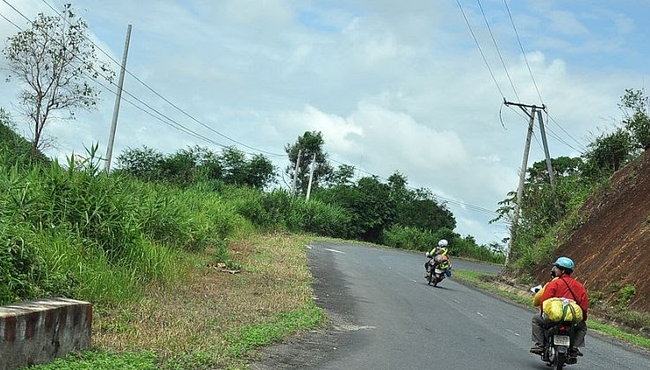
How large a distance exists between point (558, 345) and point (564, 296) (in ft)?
2.58

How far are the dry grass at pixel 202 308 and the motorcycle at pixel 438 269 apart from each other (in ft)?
17.3

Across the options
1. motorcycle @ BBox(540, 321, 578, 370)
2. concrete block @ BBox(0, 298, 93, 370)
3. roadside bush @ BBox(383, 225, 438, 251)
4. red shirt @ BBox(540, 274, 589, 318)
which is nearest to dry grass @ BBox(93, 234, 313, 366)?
concrete block @ BBox(0, 298, 93, 370)

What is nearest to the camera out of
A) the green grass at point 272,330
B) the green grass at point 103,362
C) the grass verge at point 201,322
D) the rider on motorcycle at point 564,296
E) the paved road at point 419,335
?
the green grass at point 103,362

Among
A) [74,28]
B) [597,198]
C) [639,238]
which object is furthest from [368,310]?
[74,28]

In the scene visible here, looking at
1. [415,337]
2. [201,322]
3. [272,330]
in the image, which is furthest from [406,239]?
[201,322]

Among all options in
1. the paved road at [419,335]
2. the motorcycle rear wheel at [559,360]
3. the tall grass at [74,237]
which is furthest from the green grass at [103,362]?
the motorcycle rear wheel at [559,360]

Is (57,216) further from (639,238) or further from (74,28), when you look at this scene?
(74,28)

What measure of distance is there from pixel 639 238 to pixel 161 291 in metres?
16.8

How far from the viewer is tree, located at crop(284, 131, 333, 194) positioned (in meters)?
68.5

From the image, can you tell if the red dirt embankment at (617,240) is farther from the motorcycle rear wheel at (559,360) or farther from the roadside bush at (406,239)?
the roadside bush at (406,239)

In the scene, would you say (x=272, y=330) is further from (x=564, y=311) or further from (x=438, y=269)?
(x=438, y=269)

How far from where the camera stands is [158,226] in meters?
17.3

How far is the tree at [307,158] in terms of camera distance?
225 feet

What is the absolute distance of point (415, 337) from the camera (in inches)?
460
